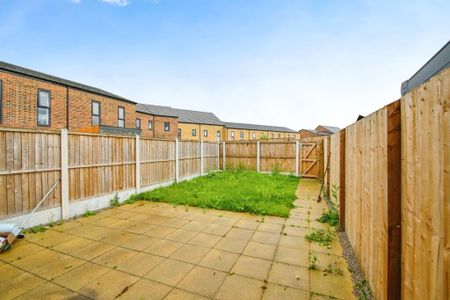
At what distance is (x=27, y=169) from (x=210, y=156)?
9.19 metres

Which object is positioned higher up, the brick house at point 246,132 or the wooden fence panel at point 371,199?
the brick house at point 246,132

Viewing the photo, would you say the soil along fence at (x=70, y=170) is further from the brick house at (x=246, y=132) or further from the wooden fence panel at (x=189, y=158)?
the brick house at (x=246, y=132)

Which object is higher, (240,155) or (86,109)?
(86,109)

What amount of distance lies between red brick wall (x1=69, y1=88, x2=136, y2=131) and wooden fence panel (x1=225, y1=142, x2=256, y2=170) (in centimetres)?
846

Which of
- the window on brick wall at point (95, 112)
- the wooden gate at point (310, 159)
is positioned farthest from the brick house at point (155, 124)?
the wooden gate at point (310, 159)

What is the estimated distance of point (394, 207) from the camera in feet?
5.53

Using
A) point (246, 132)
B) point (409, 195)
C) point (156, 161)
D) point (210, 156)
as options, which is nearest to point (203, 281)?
point (409, 195)

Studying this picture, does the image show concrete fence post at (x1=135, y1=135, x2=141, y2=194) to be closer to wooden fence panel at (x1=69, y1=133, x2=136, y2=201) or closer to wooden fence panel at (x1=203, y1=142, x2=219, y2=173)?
wooden fence panel at (x1=69, y1=133, x2=136, y2=201)

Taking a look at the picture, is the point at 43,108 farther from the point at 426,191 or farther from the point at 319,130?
the point at 319,130

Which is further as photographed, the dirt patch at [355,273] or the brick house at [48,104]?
the brick house at [48,104]

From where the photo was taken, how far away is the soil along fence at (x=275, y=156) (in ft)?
38.3

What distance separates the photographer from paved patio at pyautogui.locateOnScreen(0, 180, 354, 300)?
8.14 ft

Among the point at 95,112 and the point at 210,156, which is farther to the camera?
the point at 95,112

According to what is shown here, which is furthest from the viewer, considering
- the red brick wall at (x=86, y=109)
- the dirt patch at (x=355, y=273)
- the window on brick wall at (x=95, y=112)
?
the window on brick wall at (x=95, y=112)
